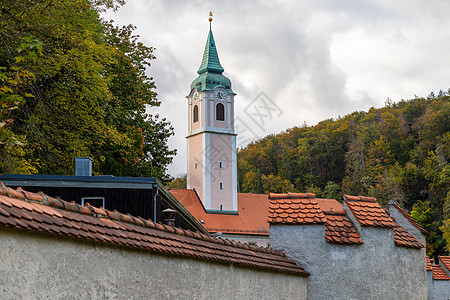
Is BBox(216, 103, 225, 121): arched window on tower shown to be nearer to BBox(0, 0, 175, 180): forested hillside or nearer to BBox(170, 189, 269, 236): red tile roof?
BBox(170, 189, 269, 236): red tile roof

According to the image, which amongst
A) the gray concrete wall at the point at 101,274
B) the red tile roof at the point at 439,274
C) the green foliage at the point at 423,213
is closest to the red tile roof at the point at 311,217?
the gray concrete wall at the point at 101,274

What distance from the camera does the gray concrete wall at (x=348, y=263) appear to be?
34.4 feet

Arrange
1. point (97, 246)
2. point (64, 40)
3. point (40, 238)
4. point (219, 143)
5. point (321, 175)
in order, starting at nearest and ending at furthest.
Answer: point (40, 238) < point (97, 246) < point (64, 40) < point (219, 143) < point (321, 175)

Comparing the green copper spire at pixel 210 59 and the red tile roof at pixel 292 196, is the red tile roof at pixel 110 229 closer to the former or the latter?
the red tile roof at pixel 292 196

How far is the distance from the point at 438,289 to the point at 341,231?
36.8ft

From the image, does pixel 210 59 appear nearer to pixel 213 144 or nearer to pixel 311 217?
pixel 213 144

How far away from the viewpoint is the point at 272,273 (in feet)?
32.3

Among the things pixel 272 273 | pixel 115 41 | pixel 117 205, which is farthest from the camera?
pixel 115 41

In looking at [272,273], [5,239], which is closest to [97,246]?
[5,239]

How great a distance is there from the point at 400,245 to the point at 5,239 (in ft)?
25.4

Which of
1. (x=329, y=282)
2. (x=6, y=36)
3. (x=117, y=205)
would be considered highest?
(x=6, y=36)

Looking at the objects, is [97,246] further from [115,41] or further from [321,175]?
[321,175]

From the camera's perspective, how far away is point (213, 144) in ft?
212

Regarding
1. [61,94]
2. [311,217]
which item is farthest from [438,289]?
[61,94]
